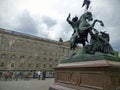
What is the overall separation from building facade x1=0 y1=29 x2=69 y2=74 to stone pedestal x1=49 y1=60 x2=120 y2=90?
3354cm

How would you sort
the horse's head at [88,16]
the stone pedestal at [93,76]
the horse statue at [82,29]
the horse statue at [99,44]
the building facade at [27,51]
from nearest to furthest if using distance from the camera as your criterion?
the stone pedestal at [93,76] → the horse statue at [99,44] → the horse statue at [82,29] → the horse's head at [88,16] → the building facade at [27,51]

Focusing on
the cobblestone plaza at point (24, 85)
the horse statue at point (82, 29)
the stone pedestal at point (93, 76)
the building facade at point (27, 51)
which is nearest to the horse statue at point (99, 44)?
the horse statue at point (82, 29)

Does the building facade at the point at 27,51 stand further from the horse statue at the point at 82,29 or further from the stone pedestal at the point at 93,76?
the stone pedestal at the point at 93,76

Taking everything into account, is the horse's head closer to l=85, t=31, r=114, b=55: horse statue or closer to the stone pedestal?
l=85, t=31, r=114, b=55: horse statue

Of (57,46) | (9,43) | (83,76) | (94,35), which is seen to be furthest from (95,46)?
(57,46)

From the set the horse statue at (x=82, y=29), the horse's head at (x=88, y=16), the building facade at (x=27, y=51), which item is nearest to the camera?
the horse statue at (x=82, y=29)

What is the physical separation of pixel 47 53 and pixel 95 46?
1608 inches

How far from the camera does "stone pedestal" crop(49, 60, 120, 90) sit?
4551mm

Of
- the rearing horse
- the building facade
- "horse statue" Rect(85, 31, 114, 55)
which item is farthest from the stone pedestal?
the building facade

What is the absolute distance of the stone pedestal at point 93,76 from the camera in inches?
179

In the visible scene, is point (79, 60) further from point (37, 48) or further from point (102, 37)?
point (37, 48)

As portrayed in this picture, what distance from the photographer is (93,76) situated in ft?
16.6

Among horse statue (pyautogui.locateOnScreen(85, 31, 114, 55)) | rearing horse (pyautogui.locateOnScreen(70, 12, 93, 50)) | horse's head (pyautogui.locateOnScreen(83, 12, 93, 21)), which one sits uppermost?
horse's head (pyautogui.locateOnScreen(83, 12, 93, 21))

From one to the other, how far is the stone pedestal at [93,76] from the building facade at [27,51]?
33.5 metres
